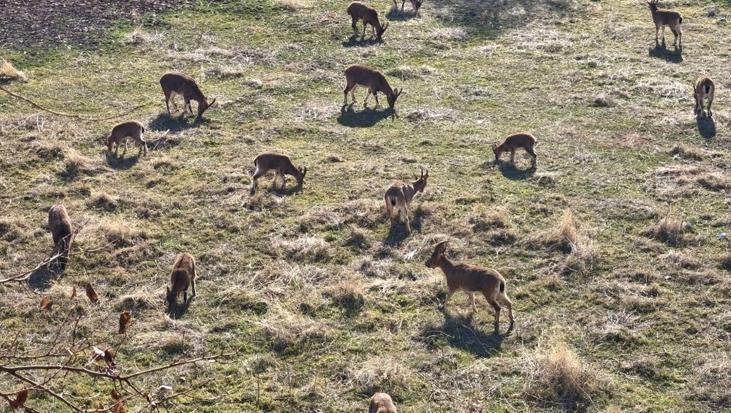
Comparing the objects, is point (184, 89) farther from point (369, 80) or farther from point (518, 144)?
point (518, 144)

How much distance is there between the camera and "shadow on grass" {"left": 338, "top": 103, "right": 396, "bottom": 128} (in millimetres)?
19072

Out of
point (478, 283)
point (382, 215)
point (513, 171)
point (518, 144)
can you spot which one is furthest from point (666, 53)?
point (478, 283)

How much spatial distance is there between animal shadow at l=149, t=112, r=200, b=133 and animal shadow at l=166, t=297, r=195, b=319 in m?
7.22

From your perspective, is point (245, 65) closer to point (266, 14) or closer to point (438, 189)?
point (266, 14)

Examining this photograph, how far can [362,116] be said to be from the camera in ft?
63.9

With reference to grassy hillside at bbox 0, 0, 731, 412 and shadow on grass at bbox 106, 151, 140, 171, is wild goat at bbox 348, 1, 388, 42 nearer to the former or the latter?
grassy hillside at bbox 0, 0, 731, 412

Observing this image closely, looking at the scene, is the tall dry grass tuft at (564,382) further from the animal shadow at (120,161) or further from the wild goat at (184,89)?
the wild goat at (184,89)

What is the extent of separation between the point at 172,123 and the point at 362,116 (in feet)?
14.1

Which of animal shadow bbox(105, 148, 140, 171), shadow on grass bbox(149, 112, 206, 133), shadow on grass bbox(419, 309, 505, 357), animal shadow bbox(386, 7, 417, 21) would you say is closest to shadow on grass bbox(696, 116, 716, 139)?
shadow on grass bbox(419, 309, 505, 357)

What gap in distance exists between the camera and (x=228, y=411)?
32.3 feet

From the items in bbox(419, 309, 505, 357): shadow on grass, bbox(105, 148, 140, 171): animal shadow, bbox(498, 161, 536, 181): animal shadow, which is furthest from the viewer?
bbox(105, 148, 140, 171): animal shadow

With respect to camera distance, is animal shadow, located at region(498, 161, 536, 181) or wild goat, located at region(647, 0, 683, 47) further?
wild goat, located at region(647, 0, 683, 47)

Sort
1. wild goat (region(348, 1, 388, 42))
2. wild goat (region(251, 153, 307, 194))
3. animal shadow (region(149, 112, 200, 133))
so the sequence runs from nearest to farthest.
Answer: wild goat (region(251, 153, 307, 194)) < animal shadow (region(149, 112, 200, 133)) < wild goat (region(348, 1, 388, 42))

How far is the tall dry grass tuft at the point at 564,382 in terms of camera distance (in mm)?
9812
